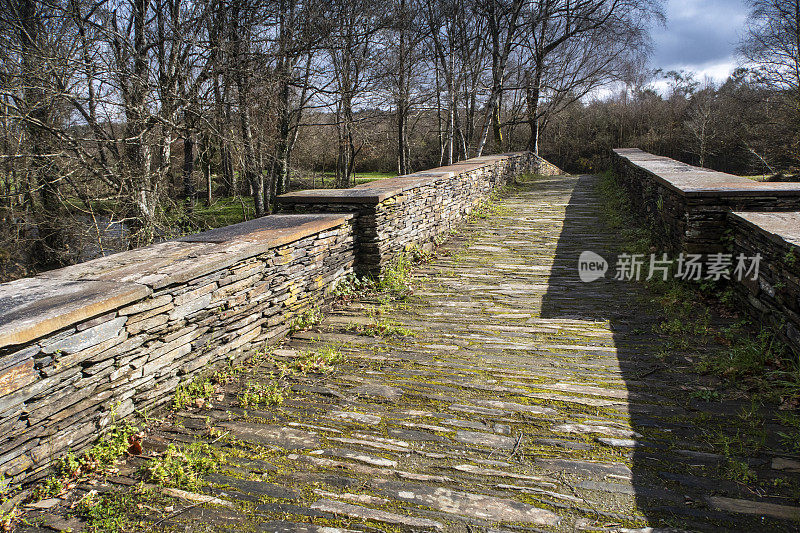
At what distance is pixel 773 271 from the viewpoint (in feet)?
11.3

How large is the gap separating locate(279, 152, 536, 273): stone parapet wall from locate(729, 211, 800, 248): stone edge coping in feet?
11.6

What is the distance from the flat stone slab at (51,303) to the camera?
208 centimetres

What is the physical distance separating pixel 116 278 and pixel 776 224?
16.3 ft

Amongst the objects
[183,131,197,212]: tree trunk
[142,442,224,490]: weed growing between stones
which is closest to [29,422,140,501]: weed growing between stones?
[142,442,224,490]: weed growing between stones

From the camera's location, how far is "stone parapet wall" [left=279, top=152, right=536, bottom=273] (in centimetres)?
532

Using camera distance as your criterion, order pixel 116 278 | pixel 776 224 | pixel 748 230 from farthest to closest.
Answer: pixel 748 230 → pixel 776 224 → pixel 116 278

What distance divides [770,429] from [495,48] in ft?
58.9

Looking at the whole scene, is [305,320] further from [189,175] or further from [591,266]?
[189,175]

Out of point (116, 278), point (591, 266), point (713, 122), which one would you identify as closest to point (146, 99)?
point (116, 278)

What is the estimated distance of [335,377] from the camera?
11.1 feet

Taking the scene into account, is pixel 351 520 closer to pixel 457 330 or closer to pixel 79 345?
pixel 79 345

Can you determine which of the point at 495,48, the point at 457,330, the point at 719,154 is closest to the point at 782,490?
the point at 457,330

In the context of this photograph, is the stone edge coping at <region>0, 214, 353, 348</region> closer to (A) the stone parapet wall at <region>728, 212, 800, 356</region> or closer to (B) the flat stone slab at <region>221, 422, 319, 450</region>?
(B) the flat stone slab at <region>221, 422, 319, 450</region>

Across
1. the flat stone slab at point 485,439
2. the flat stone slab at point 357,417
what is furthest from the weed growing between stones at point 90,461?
the flat stone slab at point 485,439
